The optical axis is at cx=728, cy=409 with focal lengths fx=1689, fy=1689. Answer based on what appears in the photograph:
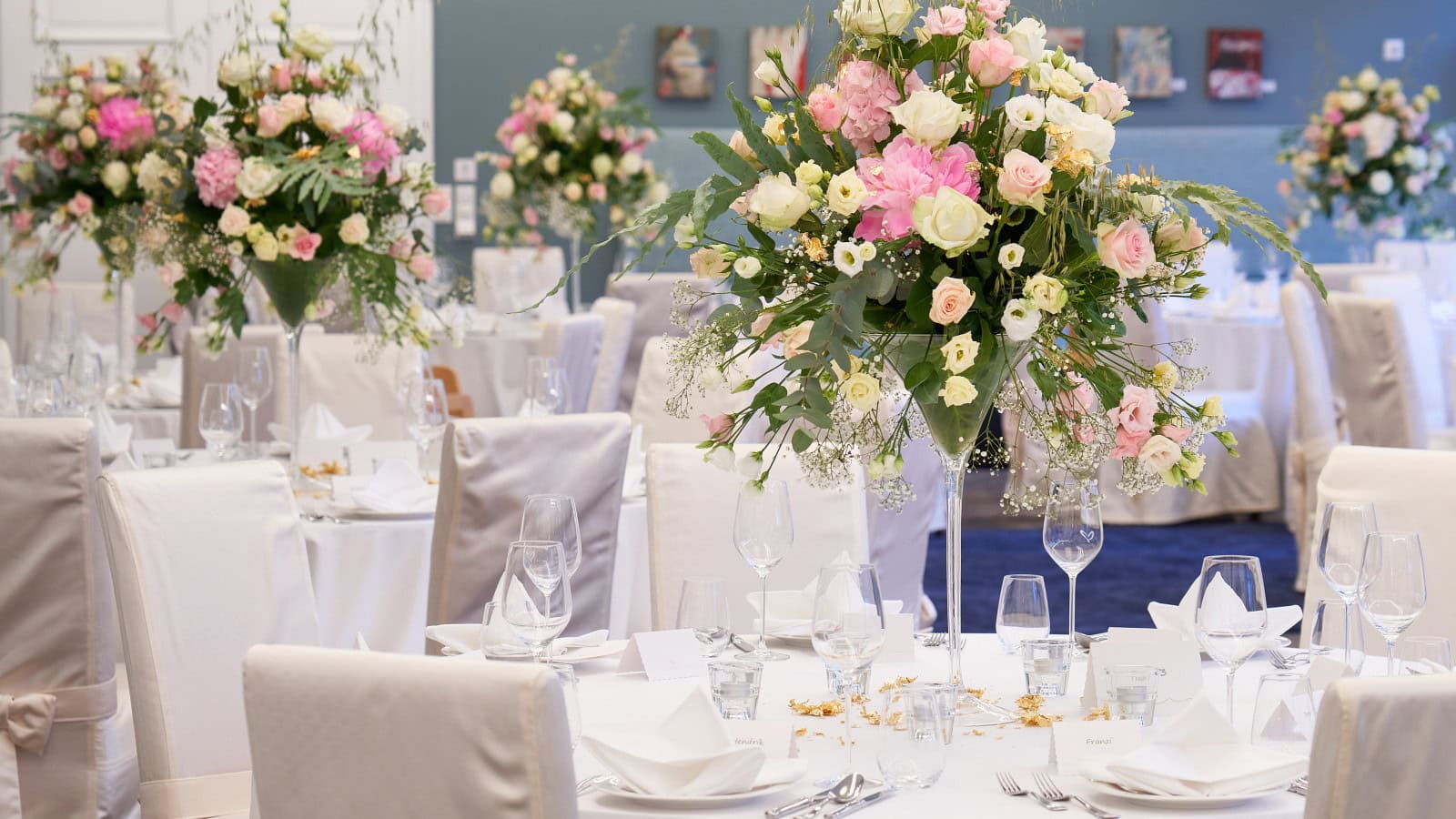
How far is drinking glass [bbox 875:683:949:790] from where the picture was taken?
1701 millimetres

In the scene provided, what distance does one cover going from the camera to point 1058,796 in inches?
66.1

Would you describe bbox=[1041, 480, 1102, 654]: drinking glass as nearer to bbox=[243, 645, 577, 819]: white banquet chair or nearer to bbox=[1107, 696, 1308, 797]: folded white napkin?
bbox=[1107, 696, 1308, 797]: folded white napkin

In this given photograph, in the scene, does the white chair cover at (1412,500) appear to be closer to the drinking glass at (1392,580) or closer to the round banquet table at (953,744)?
the round banquet table at (953,744)

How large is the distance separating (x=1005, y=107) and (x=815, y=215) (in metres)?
0.24

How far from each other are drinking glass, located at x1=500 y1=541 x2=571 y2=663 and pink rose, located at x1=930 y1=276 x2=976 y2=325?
1.68ft

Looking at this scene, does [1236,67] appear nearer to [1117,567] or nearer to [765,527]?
[1117,567]

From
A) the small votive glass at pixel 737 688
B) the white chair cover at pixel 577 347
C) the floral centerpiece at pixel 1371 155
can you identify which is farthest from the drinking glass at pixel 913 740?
the floral centerpiece at pixel 1371 155

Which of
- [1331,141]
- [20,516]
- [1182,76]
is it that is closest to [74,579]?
[20,516]

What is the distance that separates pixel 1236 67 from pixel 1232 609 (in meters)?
8.45

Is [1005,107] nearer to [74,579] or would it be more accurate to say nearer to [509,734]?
[509,734]

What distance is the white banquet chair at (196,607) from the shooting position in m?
2.38

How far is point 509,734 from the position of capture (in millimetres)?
1356

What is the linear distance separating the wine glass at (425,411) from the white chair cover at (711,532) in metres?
1.00

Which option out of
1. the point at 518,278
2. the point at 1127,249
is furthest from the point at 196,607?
the point at 518,278
